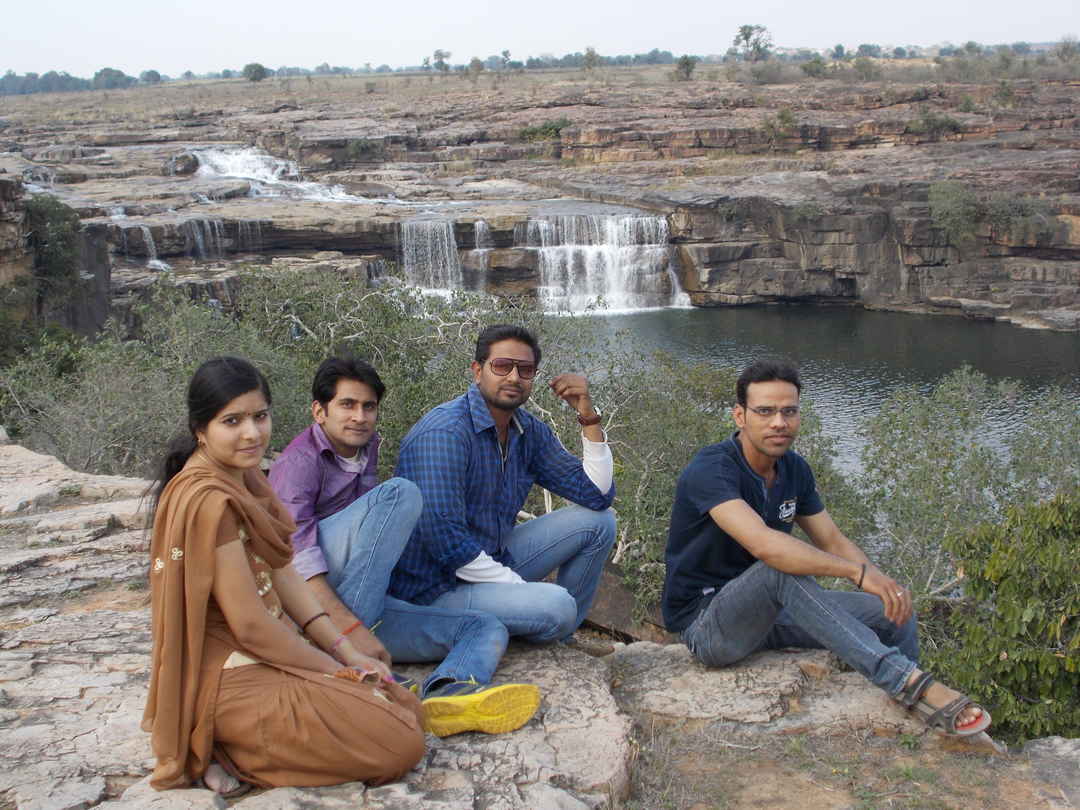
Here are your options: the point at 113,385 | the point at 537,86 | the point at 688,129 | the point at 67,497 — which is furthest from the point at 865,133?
the point at 67,497

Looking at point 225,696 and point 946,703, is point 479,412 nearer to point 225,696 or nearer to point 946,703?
point 225,696

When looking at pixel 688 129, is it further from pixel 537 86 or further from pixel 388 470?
pixel 388 470

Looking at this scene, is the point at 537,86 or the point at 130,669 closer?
the point at 130,669

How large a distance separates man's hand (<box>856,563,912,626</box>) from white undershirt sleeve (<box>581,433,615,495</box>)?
1.01 m

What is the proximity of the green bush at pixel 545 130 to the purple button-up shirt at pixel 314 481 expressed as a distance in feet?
115

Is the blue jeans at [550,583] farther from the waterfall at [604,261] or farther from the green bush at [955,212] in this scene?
the green bush at [955,212]

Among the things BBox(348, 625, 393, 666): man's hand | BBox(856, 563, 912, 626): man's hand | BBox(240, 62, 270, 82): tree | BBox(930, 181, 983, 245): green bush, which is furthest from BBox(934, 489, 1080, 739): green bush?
BBox(240, 62, 270, 82): tree

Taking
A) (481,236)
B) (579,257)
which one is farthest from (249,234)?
(579,257)

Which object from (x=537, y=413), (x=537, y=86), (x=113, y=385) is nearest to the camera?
(x=113, y=385)

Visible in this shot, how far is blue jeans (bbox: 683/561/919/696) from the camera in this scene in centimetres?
319

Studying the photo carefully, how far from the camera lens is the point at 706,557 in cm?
361

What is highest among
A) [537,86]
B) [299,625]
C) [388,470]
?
[537,86]

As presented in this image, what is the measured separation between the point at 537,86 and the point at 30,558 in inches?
1924

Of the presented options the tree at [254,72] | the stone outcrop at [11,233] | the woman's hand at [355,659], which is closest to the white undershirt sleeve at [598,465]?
the woman's hand at [355,659]
